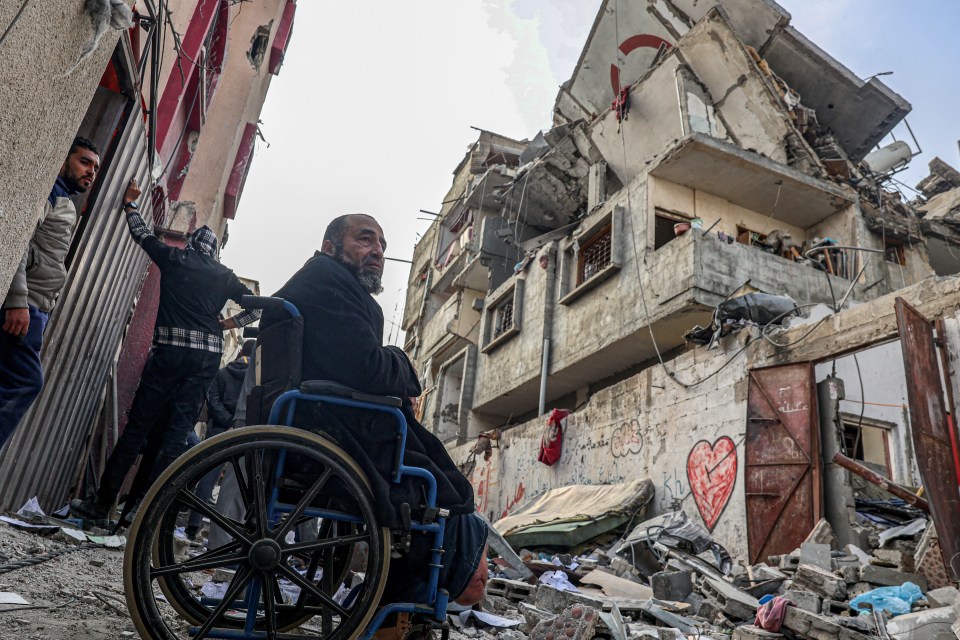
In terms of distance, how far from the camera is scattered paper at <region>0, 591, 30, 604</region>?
6.19ft

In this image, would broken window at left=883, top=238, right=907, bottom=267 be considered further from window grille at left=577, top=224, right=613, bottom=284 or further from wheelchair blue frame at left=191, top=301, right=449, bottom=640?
wheelchair blue frame at left=191, top=301, right=449, bottom=640

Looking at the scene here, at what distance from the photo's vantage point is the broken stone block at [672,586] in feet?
16.3

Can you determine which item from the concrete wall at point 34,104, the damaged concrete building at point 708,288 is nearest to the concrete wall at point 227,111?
the damaged concrete building at point 708,288

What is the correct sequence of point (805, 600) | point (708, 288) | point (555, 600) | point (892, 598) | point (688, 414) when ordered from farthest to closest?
point (708, 288)
point (688, 414)
point (892, 598)
point (805, 600)
point (555, 600)

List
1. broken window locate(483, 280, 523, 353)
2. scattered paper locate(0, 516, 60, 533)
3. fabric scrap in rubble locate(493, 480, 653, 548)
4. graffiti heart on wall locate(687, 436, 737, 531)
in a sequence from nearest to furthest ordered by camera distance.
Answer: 1. scattered paper locate(0, 516, 60, 533)
2. graffiti heart on wall locate(687, 436, 737, 531)
3. fabric scrap in rubble locate(493, 480, 653, 548)
4. broken window locate(483, 280, 523, 353)

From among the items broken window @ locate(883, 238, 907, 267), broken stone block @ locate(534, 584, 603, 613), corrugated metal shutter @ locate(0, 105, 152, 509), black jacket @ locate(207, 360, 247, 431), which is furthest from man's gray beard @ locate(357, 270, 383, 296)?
broken window @ locate(883, 238, 907, 267)

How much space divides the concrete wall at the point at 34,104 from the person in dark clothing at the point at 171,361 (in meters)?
1.66

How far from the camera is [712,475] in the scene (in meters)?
7.67

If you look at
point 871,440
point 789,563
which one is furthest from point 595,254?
point 789,563

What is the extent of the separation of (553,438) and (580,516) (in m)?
3.58

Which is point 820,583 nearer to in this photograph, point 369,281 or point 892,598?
point 892,598

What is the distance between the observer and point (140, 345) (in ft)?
20.3

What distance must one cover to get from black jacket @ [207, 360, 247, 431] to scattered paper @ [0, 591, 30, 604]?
303 centimetres

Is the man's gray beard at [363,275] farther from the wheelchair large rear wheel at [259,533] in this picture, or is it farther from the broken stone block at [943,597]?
the broken stone block at [943,597]
